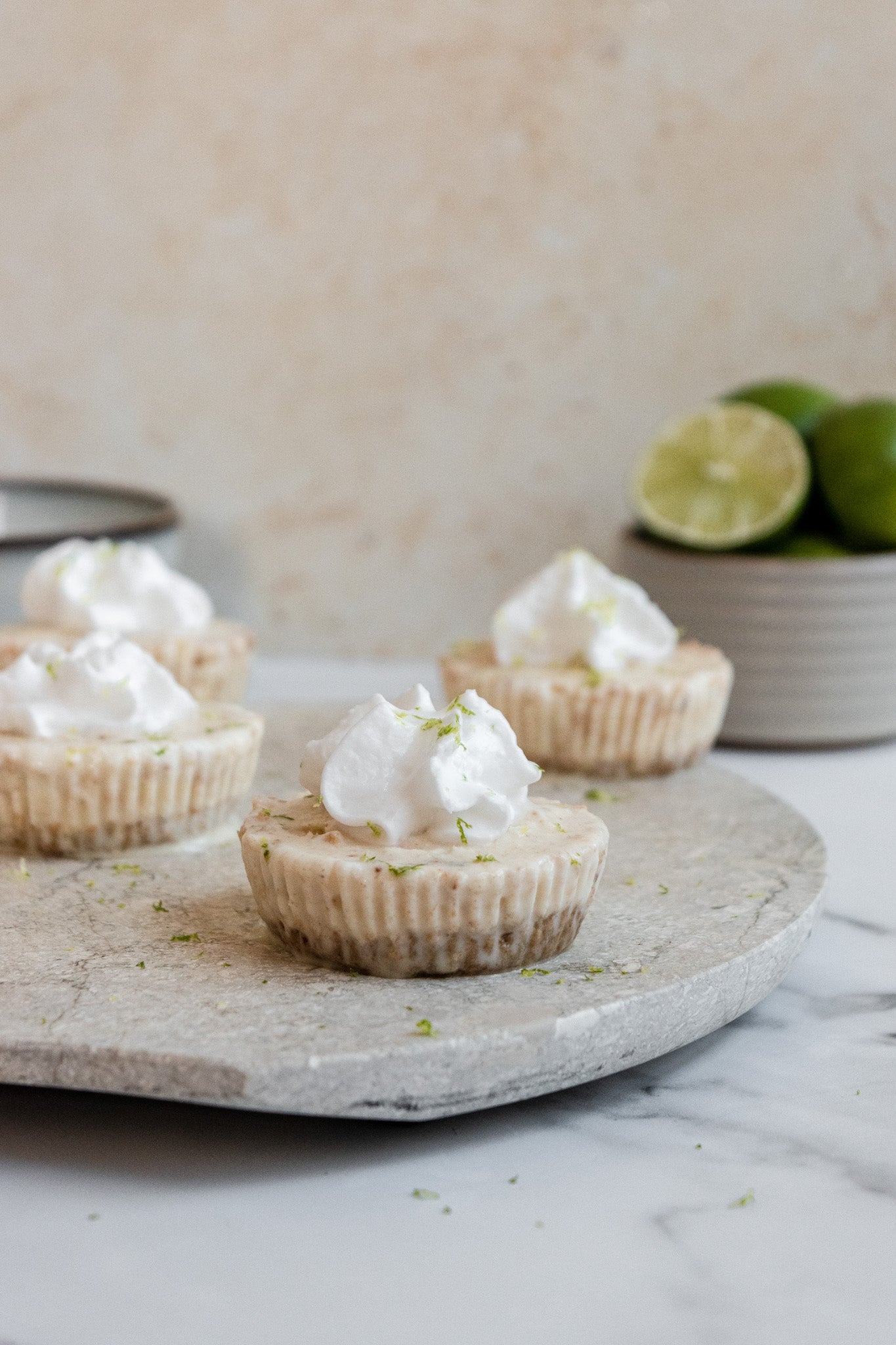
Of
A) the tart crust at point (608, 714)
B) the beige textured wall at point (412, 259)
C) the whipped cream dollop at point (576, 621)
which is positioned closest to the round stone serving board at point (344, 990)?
the tart crust at point (608, 714)

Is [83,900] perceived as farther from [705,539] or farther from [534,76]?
[534,76]

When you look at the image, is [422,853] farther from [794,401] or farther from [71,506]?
[71,506]

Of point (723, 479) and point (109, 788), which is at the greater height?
point (723, 479)

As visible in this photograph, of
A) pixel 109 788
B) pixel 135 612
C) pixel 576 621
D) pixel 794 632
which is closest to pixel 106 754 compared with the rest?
pixel 109 788

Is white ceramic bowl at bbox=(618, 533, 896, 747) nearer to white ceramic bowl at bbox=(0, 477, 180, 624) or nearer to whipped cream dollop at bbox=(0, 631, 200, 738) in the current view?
white ceramic bowl at bbox=(0, 477, 180, 624)


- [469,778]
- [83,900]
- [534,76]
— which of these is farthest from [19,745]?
[534,76]

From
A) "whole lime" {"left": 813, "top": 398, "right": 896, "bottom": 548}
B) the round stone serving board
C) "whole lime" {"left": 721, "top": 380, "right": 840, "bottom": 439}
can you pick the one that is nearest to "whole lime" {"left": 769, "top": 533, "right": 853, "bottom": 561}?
"whole lime" {"left": 813, "top": 398, "right": 896, "bottom": 548}
